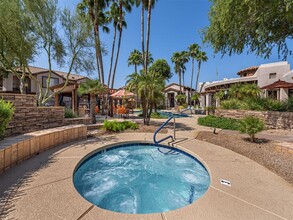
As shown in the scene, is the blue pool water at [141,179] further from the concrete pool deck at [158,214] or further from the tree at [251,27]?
the tree at [251,27]

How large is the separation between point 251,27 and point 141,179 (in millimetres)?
7576

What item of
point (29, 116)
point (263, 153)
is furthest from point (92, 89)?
point (263, 153)

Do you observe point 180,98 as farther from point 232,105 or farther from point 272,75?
point 232,105

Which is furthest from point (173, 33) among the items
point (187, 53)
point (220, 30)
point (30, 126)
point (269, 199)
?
point (269, 199)

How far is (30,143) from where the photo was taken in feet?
15.7

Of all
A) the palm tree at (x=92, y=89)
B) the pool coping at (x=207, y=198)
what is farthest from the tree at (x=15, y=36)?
the pool coping at (x=207, y=198)

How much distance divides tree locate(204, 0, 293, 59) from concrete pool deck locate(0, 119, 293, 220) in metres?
4.91

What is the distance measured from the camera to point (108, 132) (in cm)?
861

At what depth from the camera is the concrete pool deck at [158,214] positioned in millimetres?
2441

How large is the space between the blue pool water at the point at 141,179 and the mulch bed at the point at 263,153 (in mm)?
1717

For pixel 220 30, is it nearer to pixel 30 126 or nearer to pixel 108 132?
pixel 108 132

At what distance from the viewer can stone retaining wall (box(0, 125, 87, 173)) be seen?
390 cm

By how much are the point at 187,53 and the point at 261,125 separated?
101 feet

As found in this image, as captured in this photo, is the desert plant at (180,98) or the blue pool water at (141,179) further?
the desert plant at (180,98)
